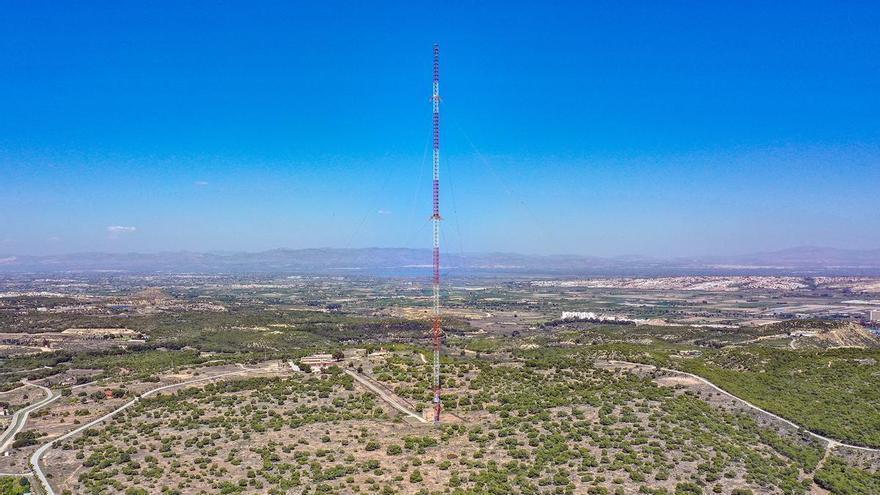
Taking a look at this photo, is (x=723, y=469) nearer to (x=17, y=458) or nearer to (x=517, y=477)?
(x=517, y=477)

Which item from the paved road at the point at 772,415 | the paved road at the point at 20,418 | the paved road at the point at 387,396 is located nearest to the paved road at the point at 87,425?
the paved road at the point at 20,418

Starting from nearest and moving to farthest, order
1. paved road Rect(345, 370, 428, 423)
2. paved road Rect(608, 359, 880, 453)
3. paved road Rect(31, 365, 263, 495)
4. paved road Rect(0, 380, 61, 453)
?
paved road Rect(31, 365, 263, 495)
paved road Rect(608, 359, 880, 453)
paved road Rect(0, 380, 61, 453)
paved road Rect(345, 370, 428, 423)

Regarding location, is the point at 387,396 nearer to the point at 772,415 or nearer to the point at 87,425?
the point at 87,425

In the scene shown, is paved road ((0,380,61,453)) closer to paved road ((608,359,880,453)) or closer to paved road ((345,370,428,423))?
paved road ((345,370,428,423))

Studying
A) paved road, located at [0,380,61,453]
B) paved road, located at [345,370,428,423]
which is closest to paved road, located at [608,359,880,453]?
paved road, located at [345,370,428,423]

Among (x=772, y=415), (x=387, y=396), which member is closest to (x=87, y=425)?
(x=387, y=396)

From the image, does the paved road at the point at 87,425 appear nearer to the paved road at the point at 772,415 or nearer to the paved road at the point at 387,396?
the paved road at the point at 387,396
